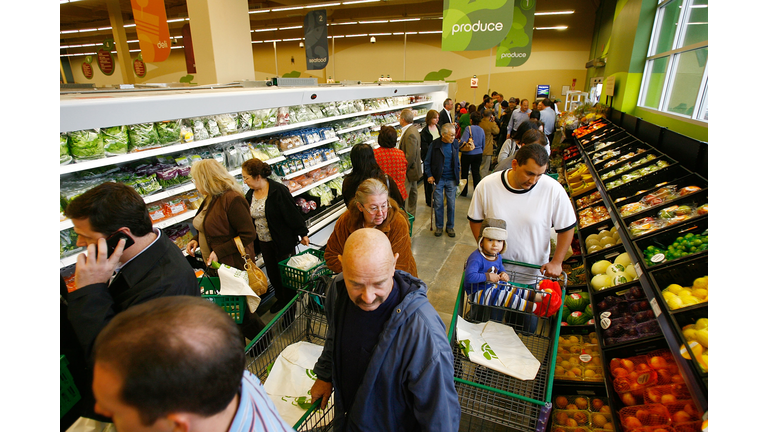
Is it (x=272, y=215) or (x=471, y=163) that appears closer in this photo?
(x=272, y=215)

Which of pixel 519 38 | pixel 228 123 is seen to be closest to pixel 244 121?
pixel 228 123

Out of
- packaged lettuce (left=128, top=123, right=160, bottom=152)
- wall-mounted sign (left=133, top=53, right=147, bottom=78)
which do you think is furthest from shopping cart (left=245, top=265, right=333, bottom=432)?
wall-mounted sign (left=133, top=53, right=147, bottom=78)

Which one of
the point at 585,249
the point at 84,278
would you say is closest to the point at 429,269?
the point at 585,249

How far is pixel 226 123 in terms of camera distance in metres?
3.66

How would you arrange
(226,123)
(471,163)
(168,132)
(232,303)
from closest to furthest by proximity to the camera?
(232,303), (168,132), (226,123), (471,163)

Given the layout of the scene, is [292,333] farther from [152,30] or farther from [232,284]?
[152,30]

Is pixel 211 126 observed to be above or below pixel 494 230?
above

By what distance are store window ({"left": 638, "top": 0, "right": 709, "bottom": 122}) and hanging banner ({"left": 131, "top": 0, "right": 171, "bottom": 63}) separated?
6.87 metres

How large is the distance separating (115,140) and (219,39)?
3.49 m

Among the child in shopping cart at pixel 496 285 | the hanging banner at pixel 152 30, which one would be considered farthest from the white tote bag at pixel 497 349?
the hanging banner at pixel 152 30

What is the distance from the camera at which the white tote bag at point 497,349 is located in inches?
79.3
